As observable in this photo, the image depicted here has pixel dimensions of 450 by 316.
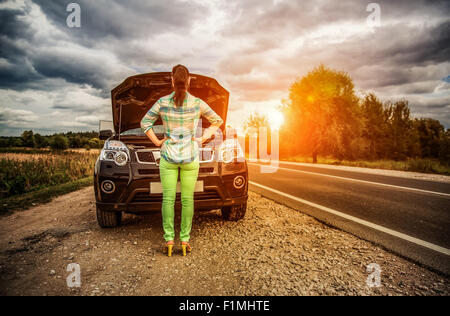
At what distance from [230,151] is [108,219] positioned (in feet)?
6.16

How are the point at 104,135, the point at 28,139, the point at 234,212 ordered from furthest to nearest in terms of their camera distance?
the point at 28,139 < the point at 104,135 < the point at 234,212

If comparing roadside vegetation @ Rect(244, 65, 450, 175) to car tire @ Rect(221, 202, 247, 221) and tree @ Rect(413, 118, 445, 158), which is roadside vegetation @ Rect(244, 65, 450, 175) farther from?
car tire @ Rect(221, 202, 247, 221)

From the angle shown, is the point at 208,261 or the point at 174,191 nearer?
the point at 208,261

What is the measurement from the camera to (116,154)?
2.94 m

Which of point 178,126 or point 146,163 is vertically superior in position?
point 178,126

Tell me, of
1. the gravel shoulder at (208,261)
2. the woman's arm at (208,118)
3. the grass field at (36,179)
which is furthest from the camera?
the grass field at (36,179)

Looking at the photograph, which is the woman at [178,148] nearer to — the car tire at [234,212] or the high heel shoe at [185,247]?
the high heel shoe at [185,247]

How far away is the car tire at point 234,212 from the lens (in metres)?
3.49

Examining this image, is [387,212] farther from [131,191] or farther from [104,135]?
[104,135]

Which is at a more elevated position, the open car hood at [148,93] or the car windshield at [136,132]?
the open car hood at [148,93]

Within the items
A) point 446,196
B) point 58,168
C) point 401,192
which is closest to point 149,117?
point 401,192

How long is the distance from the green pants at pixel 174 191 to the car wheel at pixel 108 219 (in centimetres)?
104

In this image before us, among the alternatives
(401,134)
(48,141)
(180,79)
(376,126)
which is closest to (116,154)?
(180,79)
